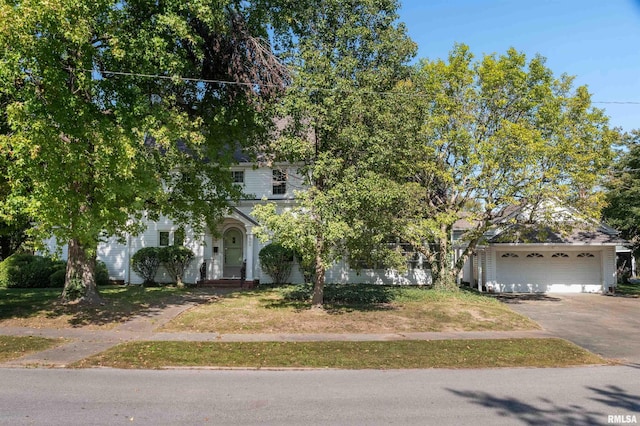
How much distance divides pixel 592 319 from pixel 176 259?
17.5 m

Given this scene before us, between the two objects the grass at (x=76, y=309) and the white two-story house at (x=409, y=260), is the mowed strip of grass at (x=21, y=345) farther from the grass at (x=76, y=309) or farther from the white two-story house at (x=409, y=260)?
the white two-story house at (x=409, y=260)

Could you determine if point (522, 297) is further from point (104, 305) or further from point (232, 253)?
point (104, 305)

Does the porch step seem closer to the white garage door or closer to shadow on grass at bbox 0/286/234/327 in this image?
shadow on grass at bbox 0/286/234/327

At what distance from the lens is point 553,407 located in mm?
6219

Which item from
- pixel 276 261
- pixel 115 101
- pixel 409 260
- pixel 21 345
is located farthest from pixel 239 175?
pixel 21 345

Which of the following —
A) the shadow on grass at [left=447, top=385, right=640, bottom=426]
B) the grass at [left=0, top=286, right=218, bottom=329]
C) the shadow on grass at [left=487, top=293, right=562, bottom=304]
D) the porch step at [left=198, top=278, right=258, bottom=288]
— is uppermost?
the porch step at [left=198, top=278, right=258, bottom=288]

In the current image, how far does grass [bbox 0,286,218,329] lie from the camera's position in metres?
12.8

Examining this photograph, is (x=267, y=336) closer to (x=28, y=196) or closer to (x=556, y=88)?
(x=28, y=196)

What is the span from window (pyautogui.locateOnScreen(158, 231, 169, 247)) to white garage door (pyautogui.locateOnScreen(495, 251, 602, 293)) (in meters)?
17.1

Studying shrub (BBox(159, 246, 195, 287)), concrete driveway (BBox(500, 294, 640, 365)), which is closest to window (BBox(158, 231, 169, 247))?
shrub (BBox(159, 246, 195, 287))

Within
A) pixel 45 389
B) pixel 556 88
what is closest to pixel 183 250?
pixel 45 389

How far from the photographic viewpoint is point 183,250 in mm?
22281

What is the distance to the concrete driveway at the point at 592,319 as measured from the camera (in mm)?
11156

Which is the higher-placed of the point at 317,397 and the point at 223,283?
the point at 223,283
